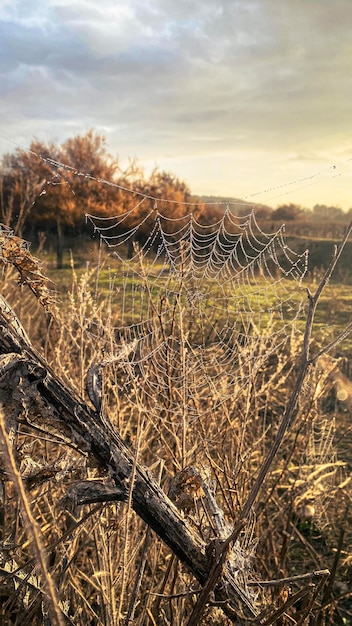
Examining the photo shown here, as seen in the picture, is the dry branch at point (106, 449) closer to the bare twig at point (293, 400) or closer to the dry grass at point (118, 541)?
the dry grass at point (118, 541)

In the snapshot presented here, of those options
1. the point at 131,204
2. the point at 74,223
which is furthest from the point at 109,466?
the point at 74,223

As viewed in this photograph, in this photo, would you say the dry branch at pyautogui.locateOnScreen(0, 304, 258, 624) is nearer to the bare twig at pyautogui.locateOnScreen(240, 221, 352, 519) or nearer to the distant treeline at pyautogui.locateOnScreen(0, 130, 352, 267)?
the bare twig at pyautogui.locateOnScreen(240, 221, 352, 519)

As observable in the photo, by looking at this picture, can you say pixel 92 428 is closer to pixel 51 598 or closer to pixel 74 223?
pixel 51 598

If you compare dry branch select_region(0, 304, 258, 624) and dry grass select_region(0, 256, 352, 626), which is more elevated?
dry branch select_region(0, 304, 258, 624)

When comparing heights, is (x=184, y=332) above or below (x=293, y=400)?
below

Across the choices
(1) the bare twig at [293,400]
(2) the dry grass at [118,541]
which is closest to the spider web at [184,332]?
(2) the dry grass at [118,541]

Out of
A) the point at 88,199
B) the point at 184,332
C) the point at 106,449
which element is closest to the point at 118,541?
the point at 106,449

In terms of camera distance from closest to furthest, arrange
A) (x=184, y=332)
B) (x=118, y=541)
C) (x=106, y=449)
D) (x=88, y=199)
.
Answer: (x=106, y=449) → (x=118, y=541) → (x=184, y=332) → (x=88, y=199)

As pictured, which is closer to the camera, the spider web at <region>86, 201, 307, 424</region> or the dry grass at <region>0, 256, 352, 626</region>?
the dry grass at <region>0, 256, 352, 626</region>

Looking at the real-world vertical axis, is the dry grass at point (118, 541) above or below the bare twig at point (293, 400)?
below

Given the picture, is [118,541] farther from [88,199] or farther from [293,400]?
[88,199]

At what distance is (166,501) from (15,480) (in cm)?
47

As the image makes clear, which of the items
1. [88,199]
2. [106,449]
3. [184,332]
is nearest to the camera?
[106,449]

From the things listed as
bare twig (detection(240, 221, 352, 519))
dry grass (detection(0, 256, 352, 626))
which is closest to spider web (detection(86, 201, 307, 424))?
dry grass (detection(0, 256, 352, 626))
